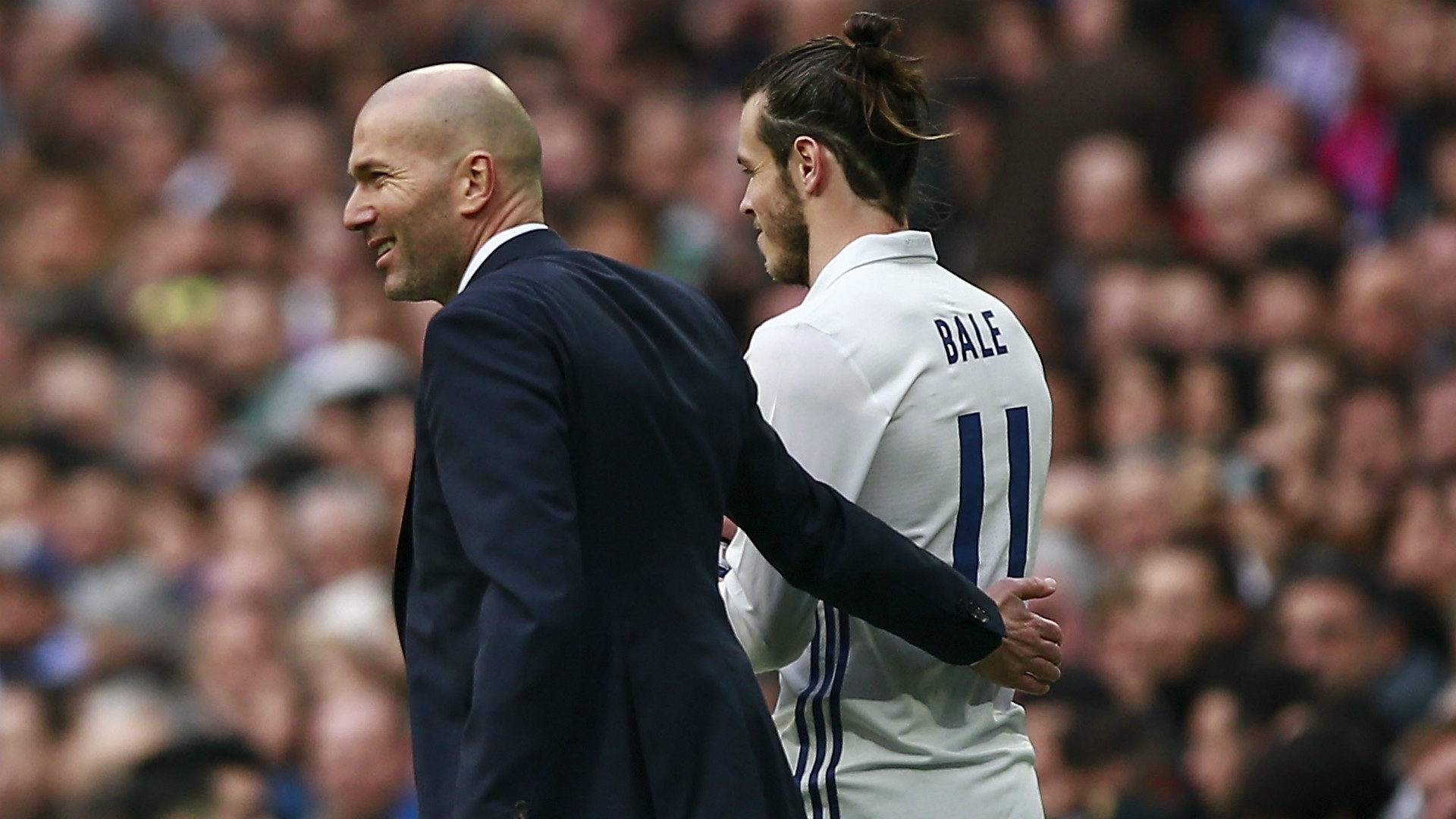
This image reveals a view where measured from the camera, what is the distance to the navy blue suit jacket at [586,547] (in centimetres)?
290

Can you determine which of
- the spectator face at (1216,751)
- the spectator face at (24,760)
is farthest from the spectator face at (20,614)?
the spectator face at (1216,751)

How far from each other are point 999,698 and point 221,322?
6.75 metres

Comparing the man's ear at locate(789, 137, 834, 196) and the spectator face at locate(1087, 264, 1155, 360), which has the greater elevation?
the spectator face at locate(1087, 264, 1155, 360)

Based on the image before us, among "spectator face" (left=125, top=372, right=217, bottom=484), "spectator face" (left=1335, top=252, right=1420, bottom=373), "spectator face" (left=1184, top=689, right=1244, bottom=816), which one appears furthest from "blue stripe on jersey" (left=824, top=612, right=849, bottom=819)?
"spectator face" (left=125, top=372, right=217, bottom=484)

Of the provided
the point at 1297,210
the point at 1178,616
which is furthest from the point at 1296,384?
the point at 1178,616

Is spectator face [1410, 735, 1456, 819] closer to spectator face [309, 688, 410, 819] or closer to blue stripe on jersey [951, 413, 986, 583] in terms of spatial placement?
blue stripe on jersey [951, 413, 986, 583]

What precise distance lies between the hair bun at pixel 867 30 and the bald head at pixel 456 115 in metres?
0.54

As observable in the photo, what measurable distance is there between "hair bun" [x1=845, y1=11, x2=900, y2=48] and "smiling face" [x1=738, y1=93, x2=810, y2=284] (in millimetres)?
156

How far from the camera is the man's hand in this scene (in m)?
3.47

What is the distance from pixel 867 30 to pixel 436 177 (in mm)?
688

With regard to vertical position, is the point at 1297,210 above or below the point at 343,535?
above

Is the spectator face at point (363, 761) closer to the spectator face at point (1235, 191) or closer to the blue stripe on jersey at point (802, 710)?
the blue stripe on jersey at point (802, 710)

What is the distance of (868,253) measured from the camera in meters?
3.56

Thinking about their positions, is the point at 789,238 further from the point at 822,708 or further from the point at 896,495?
the point at 822,708
